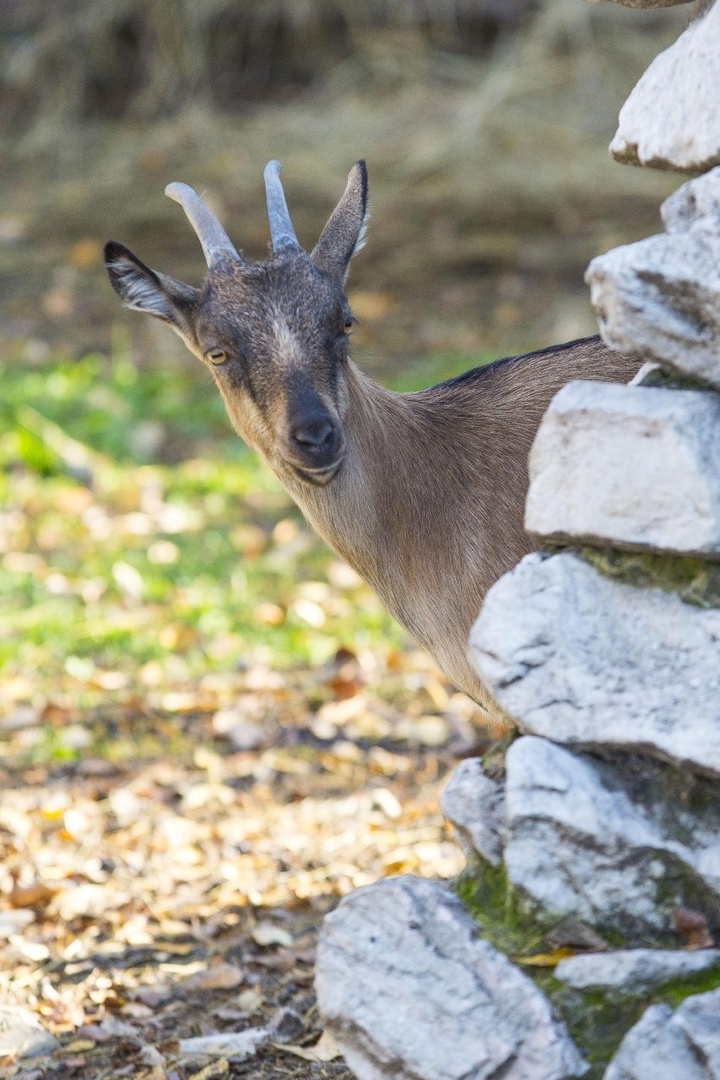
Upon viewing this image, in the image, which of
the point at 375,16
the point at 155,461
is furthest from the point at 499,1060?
the point at 375,16

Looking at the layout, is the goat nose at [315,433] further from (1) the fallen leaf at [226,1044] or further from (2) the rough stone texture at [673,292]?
(1) the fallen leaf at [226,1044]

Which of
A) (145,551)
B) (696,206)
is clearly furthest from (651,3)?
(145,551)

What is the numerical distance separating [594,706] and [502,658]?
193mm

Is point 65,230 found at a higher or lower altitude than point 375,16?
lower

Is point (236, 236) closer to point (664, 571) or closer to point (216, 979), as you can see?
point (216, 979)

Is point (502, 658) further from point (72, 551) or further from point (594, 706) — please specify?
point (72, 551)

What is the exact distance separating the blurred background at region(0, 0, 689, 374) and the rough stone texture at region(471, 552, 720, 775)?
23.1ft

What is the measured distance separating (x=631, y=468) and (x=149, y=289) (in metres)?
2.03

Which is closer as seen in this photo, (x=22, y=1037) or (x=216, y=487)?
(x=22, y=1037)

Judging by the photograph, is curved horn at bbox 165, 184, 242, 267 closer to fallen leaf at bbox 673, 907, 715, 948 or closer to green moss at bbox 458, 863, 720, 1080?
→ green moss at bbox 458, 863, 720, 1080

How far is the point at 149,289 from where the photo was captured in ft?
13.7

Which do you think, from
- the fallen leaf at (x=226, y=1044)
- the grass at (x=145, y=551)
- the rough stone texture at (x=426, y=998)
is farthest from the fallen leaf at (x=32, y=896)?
the rough stone texture at (x=426, y=998)

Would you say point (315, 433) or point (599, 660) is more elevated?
point (315, 433)

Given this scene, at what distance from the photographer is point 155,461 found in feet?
27.8
